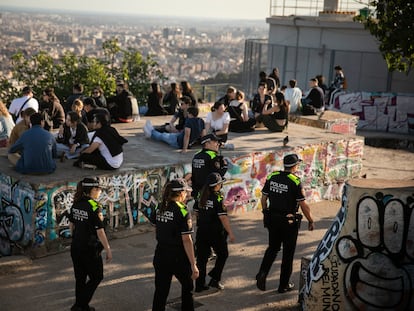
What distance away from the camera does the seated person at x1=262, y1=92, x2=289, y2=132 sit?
14859 mm

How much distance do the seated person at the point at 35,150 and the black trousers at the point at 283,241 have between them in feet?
12.5

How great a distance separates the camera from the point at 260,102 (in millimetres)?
15672

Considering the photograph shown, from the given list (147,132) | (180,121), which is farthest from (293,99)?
(147,132)

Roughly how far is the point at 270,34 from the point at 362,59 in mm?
5601

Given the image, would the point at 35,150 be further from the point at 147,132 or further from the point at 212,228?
the point at 147,132

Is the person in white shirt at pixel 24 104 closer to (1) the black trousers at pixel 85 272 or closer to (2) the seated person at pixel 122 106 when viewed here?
(2) the seated person at pixel 122 106

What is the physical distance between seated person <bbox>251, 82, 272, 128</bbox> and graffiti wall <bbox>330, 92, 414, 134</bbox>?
8.95 m

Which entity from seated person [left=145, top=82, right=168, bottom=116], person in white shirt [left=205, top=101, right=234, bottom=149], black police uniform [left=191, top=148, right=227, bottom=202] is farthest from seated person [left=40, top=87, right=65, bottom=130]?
black police uniform [left=191, top=148, right=227, bottom=202]

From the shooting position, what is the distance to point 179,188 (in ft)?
23.4

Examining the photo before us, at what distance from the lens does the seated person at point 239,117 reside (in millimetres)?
14812

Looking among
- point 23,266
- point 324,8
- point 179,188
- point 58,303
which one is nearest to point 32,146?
point 23,266

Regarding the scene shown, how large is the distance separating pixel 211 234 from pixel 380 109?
55.4 ft

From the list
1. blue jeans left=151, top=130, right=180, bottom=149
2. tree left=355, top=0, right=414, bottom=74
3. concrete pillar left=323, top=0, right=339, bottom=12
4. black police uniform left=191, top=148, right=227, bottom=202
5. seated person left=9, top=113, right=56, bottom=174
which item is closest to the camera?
black police uniform left=191, top=148, right=227, bottom=202

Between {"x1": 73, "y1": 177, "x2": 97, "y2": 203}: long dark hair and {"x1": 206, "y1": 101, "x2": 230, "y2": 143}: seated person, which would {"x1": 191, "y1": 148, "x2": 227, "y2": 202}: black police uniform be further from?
{"x1": 206, "y1": 101, "x2": 230, "y2": 143}: seated person
